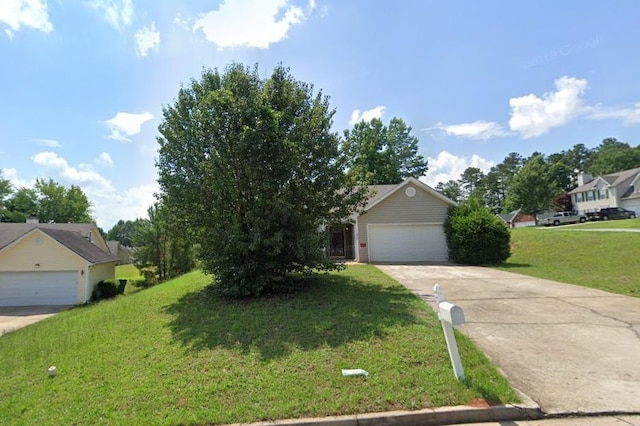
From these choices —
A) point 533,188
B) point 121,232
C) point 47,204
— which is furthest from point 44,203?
point 121,232

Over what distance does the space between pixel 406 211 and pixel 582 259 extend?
7809 millimetres

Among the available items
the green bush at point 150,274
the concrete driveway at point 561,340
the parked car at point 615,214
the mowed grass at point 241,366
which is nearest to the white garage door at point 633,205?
the parked car at point 615,214

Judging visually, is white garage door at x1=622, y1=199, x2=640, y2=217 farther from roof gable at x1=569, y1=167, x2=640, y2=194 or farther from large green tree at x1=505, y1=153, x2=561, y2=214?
large green tree at x1=505, y1=153, x2=561, y2=214

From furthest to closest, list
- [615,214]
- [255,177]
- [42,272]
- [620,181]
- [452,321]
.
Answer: [620,181], [615,214], [42,272], [255,177], [452,321]

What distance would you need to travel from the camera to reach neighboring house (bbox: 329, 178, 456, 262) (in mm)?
17844

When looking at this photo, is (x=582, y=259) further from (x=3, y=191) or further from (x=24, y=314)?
(x=3, y=191)

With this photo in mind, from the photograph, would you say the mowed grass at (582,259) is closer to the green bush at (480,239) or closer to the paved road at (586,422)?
the green bush at (480,239)

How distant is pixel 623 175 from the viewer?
41812 mm

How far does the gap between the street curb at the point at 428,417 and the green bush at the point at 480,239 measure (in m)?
13.5

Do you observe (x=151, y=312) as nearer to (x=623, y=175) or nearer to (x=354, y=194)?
(x=354, y=194)

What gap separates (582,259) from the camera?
14.4 metres

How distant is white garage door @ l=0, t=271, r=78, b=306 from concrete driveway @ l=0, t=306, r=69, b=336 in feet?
2.29

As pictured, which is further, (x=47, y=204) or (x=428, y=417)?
(x=47, y=204)

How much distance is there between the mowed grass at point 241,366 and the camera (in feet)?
12.0
